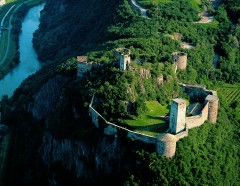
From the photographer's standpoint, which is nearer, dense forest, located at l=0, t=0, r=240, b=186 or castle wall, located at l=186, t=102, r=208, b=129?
dense forest, located at l=0, t=0, r=240, b=186

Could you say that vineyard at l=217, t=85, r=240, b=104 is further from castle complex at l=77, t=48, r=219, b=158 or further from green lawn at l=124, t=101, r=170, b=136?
green lawn at l=124, t=101, r=170, b=136

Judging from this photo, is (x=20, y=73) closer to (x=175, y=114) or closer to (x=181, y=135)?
(x=181, y=135)

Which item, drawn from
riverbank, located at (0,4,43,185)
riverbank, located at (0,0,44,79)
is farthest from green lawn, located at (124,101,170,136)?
riverbank, located at (0,0,44,79)

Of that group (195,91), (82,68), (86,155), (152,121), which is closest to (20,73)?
(82,68)

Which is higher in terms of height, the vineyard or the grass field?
the grass field

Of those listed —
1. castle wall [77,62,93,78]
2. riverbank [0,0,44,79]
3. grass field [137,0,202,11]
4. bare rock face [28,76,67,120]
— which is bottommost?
riverbank [0,0,44,79]

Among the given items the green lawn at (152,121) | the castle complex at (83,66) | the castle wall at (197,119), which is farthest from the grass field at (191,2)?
the castle wall at (197,119)

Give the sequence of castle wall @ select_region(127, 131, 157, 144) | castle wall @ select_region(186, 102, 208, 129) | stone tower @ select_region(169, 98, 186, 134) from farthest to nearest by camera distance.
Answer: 1. castle wall @ select_region(186, 102, 208, 129)
2. castle wall @ select_region(127, 131, 157, 144)
3. stone tower @ select_region(169, 98, 186, 134)

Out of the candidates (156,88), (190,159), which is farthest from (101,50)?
(190,159)
